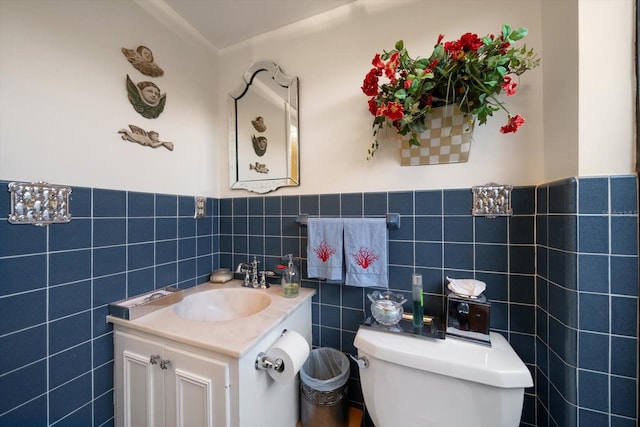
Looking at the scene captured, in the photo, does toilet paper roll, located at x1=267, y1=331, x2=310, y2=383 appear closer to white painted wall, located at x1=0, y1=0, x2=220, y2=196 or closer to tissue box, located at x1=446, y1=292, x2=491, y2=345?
tissue box, located at x1=446, y1=292, x2=491, y2=345

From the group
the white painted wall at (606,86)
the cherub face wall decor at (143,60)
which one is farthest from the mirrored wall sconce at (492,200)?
the cherub face wall decor at (143,60)

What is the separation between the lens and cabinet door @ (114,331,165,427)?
2.72 ft

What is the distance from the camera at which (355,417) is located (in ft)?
3.69

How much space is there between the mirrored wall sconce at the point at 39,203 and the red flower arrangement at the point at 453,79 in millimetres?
1239

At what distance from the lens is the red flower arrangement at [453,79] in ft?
2.62

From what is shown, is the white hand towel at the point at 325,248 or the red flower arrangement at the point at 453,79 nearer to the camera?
the red flower arrangement at the point at 453,79

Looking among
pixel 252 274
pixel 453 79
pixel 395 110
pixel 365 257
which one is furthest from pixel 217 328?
pixel 453 79

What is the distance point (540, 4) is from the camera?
902 mm

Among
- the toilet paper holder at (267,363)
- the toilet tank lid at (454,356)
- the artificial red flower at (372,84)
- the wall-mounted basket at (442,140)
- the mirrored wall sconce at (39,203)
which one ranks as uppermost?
the artificial red flower at (372,84)

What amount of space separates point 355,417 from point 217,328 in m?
0.87

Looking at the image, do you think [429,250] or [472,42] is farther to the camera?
[429,250]

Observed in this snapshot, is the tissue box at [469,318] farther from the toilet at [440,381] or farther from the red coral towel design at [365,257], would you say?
the red coral towel design at [365,257]

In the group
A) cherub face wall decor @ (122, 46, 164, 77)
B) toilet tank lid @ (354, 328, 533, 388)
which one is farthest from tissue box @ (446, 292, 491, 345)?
cherub face wall decor @ (122, 46, 164, 77)

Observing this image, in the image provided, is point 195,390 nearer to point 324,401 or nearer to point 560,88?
point 324,401
